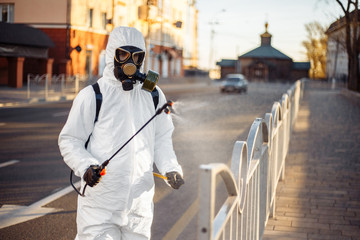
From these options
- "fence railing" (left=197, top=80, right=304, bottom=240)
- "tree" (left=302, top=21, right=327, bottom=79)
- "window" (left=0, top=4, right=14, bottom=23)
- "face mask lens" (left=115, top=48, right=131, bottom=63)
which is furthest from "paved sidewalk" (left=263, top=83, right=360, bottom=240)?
"tree" (left=302, top=21, right=327, bottom=79)

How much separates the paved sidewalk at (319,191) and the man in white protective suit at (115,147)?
87.0 inches

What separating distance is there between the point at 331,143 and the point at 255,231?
825 cm

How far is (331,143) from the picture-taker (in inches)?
458

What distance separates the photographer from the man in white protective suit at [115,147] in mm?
3033

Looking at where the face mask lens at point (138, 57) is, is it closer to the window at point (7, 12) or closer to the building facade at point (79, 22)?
the building facade at point (79, 22)

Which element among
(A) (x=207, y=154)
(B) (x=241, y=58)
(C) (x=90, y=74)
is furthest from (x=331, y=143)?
(B) (x=241, y=58)

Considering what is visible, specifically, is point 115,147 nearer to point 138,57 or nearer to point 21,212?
point 138,57

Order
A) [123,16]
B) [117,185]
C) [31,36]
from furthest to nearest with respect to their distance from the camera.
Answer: [123,16]
[31,36]
[117,185]

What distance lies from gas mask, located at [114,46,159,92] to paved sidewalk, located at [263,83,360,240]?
252cm

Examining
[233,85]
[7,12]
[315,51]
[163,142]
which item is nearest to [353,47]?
[233,85]

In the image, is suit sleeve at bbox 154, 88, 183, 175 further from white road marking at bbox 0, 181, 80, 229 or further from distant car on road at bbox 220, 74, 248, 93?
distant car on road at bbox 220, 74, 248, 93

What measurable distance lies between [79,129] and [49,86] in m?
23.9

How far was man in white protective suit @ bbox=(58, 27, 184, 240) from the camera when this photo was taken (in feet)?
9.95

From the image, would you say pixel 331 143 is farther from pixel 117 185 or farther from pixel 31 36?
pixel 31 36
